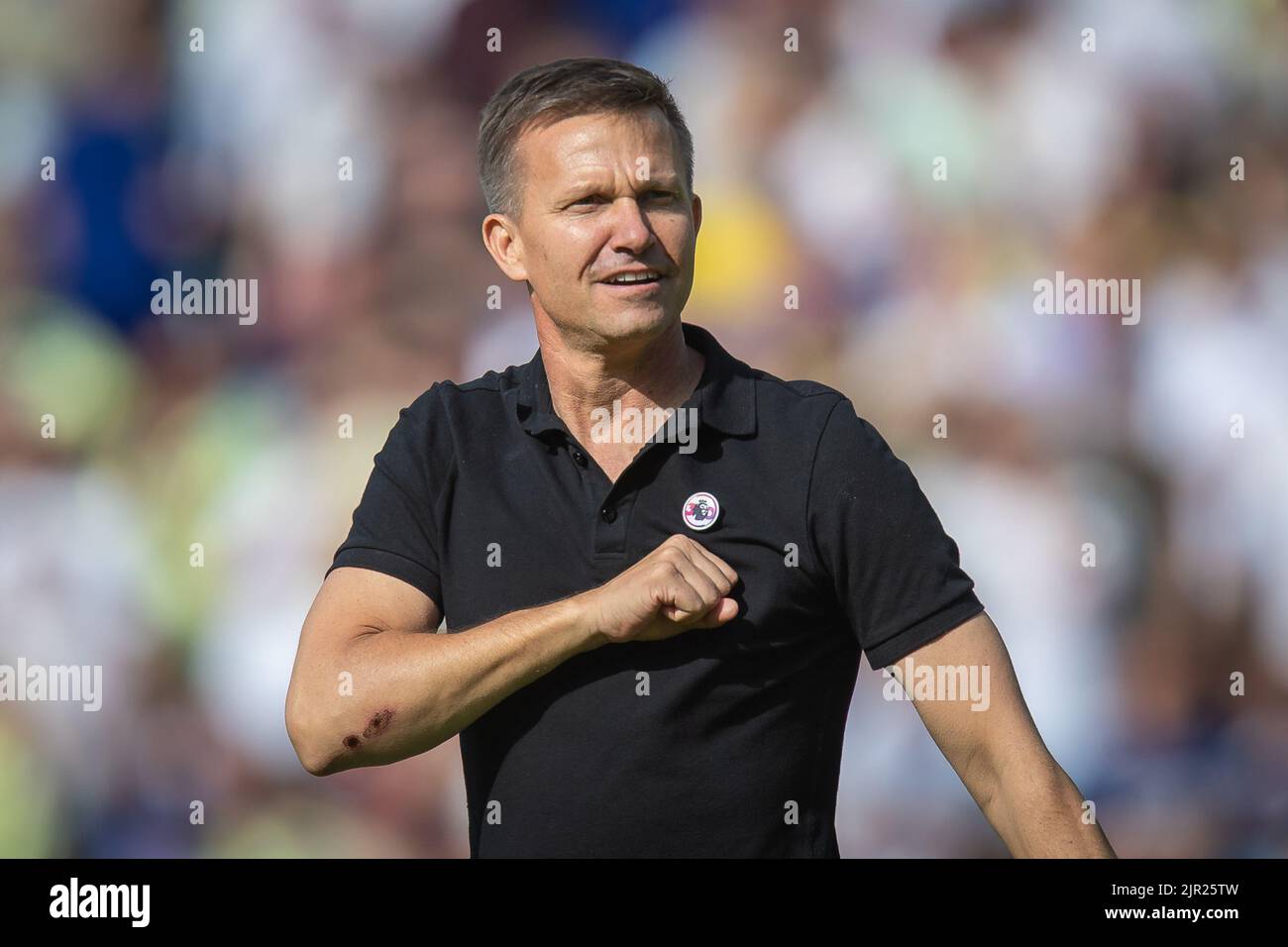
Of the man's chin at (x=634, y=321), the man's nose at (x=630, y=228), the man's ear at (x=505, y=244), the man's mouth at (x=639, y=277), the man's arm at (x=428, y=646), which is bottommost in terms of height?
the man's arm at (x=428, y=646)

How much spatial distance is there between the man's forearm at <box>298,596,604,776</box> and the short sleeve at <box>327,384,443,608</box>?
76 millimetres

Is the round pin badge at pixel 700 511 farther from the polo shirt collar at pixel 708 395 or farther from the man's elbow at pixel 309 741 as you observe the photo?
the man's elbow at pixel 309 741

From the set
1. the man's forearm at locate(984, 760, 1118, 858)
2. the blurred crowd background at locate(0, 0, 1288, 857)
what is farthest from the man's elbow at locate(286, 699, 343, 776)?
the blurred crowd background at locate(0, 0, 1288, 857)

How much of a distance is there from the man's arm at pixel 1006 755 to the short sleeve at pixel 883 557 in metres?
0.02

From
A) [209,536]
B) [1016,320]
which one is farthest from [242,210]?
[1016,320]

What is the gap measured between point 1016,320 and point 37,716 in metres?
2.30

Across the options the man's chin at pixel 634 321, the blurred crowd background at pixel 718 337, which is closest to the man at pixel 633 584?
the man's chin at pixel 634 321

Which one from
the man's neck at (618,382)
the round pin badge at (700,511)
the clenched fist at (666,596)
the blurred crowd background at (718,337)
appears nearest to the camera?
the clenched fist at (666,596)

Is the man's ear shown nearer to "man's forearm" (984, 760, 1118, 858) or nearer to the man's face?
the man's face

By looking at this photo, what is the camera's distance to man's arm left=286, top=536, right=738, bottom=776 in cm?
133

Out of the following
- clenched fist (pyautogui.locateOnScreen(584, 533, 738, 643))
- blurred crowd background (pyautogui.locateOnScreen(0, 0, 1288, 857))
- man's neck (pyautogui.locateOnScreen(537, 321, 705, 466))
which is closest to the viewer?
clenched fist (pyautogui.locateOnScreen(584, 533, 738, 643))

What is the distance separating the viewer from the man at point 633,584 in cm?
137

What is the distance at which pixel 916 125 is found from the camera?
3230mm

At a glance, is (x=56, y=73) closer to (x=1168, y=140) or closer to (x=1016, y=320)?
(x=1016, y=320)
